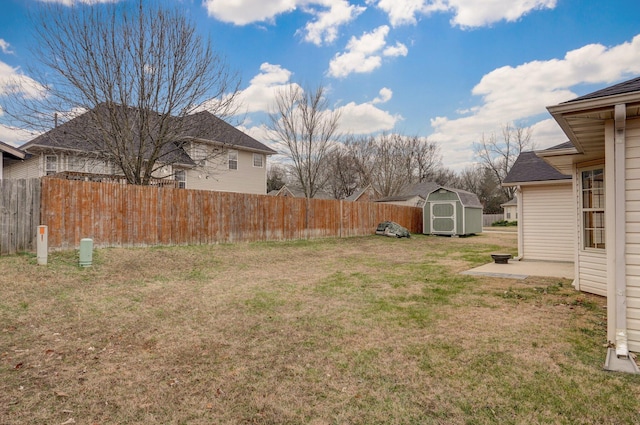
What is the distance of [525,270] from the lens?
27.4 ft

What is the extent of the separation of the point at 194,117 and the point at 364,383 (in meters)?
12.2

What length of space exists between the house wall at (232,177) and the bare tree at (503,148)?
33.8 m

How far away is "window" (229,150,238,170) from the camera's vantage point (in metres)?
19.5

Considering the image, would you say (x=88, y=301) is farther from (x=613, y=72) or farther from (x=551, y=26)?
(x=613, y=72)

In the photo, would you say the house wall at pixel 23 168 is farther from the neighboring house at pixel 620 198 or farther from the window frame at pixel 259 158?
the neighboring house at pixel 620 198

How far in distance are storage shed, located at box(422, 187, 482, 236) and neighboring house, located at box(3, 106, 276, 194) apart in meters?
11.0

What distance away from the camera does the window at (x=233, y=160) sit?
1952 centimetres

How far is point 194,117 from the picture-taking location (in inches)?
501

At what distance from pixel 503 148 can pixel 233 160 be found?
37.3 metres

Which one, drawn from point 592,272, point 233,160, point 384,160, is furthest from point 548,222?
point 384,160

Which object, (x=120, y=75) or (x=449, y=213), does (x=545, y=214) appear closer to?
(x=449, y=213)

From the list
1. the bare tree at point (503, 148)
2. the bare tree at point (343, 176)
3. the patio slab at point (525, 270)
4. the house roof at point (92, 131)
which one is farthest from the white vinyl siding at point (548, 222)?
the bare tree at point (503, 148)

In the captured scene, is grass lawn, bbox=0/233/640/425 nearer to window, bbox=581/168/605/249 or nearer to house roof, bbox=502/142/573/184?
window, bbox=581/168/605/249

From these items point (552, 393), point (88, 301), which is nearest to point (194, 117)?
point (88, 301)
